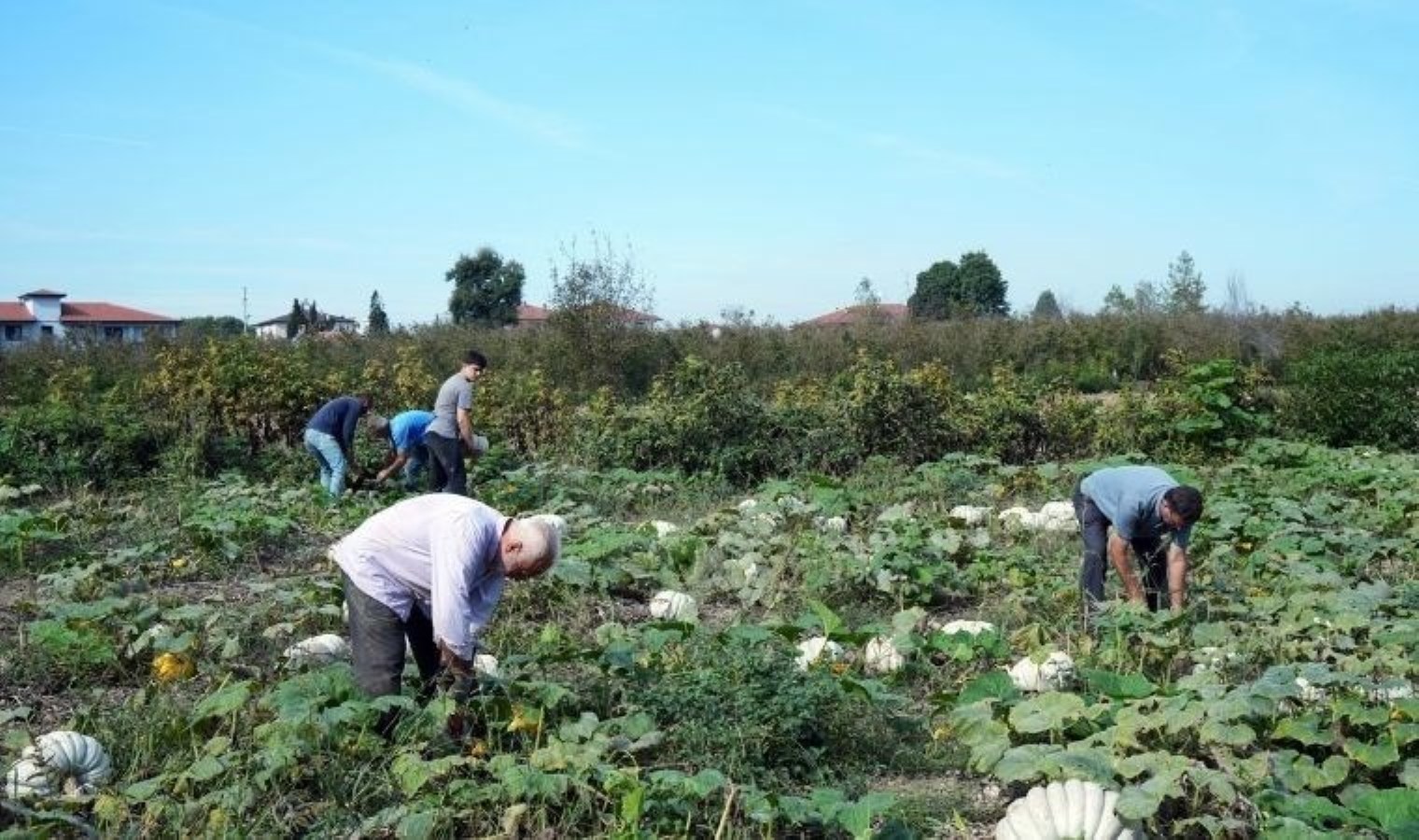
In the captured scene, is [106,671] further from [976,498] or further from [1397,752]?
[976,498]

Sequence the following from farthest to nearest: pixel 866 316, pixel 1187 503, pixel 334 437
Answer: pixel 866 316 < pixel 334 437 < pixel 1187 503

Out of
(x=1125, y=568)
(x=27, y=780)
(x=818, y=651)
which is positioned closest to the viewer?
(x=27, y=780)

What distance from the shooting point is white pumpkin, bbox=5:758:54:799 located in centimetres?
377

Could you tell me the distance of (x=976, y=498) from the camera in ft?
34.5

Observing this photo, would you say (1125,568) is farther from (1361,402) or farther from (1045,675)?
(1361,402)

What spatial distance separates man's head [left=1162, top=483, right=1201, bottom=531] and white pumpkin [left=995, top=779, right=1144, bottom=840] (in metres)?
2.29

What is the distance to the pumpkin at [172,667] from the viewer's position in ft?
16.8

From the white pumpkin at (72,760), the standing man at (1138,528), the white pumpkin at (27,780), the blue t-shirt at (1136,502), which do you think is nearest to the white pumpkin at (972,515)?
the standing man at (1138,528)

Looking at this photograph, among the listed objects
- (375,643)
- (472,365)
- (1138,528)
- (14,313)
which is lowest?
(375,643)

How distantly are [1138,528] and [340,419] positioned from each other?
725 cm

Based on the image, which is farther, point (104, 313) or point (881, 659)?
point (104, 313)

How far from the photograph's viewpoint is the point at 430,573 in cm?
431

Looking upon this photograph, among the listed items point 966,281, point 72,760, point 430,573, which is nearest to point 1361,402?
point 430,573

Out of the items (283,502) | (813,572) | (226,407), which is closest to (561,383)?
(226,407)
